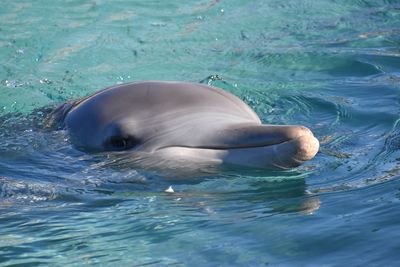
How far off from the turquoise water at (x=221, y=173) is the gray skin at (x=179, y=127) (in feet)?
0.58

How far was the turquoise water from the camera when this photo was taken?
16.1 ft

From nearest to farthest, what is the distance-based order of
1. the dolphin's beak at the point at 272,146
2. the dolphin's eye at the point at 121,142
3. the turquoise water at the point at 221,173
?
the turquoise water at the point at 221,173 < the dolphin's beak at the point at 272,146 < the dolphin's eye at the point at 121,142

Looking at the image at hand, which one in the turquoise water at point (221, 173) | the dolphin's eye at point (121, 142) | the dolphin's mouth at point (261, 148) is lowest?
the turquoise water at point (221, 173)

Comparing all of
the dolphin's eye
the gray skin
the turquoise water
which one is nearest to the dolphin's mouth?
the gray skin

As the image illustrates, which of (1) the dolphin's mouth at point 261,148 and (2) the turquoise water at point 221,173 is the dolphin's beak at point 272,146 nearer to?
(1) the dolphin's mouth at point 261,148

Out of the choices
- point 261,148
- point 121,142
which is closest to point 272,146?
point 261,148

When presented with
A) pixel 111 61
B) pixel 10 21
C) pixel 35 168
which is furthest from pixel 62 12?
pixel 35 168

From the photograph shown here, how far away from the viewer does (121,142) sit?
655cm

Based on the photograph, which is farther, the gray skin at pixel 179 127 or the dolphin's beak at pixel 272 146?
the gray skin at pixel 179 127

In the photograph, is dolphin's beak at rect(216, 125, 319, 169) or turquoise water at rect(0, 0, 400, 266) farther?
dolphin's beak at rect(216, 125, 319, 169)

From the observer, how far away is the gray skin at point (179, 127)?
19.0 ft

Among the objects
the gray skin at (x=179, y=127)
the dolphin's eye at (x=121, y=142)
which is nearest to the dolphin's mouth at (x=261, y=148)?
the gray skin at (x=179, y=127)

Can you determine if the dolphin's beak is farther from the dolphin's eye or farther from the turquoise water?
the dolphin's eye

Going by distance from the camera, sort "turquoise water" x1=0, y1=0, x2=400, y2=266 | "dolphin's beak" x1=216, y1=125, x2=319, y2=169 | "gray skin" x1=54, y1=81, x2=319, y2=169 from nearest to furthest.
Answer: "turquoise water" x1=0, y1=0, x2=400, y2=266
"dolphin's beak" x1=216, y1=125, x2=319, y2=169
"gray skin" x1=54, y1=81, x2=319, y2=169
